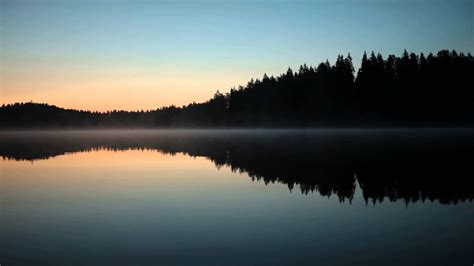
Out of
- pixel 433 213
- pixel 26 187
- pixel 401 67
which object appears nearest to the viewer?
pixel 433 213

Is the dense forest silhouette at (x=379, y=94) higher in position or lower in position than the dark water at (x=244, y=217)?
higher

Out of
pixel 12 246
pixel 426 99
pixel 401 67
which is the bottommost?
pixel 12 246

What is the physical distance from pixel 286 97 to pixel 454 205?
113m

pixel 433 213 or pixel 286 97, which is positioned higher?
pixel 286 97

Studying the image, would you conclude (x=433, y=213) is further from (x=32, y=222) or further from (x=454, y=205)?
(x=32, y=222)

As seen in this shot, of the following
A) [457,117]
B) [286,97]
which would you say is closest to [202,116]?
[286,97]

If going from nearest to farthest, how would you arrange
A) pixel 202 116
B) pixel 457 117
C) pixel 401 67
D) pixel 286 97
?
1. pixel 457 117
2. pixel 401 67
3. pixel 286 97
4. pixel 202 116

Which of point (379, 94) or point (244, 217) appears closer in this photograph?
point (244, 217)

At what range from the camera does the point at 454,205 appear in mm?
15039

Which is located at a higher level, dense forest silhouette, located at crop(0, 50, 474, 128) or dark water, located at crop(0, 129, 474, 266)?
dense forest silhouette, located at crop(0, 50, 474, 128)

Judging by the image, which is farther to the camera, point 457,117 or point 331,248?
point 457,117

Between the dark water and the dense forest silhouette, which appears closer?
the dark water

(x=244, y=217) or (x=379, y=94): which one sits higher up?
(x=379, y=94)

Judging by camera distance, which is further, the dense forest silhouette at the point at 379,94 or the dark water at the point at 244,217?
the dense forest silhouette at the point at 379,94
